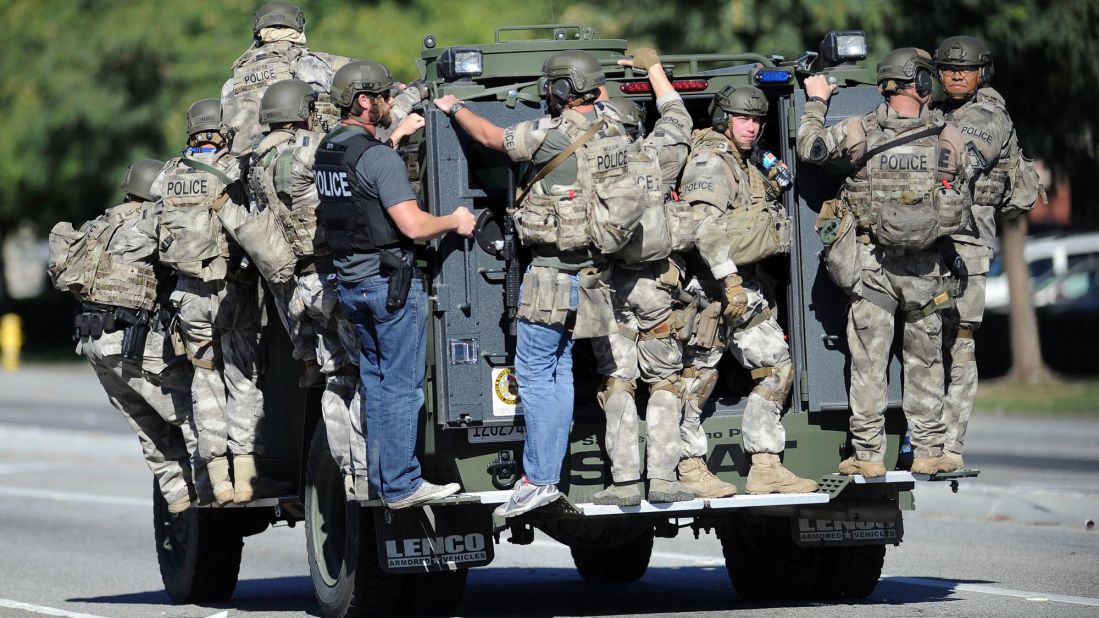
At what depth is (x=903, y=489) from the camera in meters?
8.62

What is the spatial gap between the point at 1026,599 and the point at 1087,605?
356 mm

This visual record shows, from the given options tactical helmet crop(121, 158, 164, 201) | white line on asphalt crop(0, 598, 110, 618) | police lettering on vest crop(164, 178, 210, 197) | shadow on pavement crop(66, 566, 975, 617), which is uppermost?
tactical helmet crop(121, 158, 164, 201)

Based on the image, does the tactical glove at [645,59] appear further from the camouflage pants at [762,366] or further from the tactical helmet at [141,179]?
the tactical helmet at [141,179]

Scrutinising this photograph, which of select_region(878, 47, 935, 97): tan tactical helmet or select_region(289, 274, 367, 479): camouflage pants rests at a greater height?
select_region(878, 47, 935, 97): tan tactical helmet

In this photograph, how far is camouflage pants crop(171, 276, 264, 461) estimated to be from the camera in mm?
9602

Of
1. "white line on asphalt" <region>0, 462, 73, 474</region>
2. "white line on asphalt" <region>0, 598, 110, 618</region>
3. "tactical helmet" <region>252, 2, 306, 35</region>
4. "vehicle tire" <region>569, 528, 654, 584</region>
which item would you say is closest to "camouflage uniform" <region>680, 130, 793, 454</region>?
"vehicle tire" <region>569, 528, 654, 584</region>

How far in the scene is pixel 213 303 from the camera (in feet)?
31.6

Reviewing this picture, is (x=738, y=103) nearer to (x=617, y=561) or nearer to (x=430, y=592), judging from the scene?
(x=430, y=592)

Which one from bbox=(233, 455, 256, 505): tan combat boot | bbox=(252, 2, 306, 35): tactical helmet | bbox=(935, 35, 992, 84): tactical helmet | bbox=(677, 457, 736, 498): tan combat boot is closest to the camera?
bbox=(677, 457, 736, 498): tan combat boot

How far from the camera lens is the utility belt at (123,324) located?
9.97 metres

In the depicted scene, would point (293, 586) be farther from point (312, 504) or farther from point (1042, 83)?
point (1042, 83)

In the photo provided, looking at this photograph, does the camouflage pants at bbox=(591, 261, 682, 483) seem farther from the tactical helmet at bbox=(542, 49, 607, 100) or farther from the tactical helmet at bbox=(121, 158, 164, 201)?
the tactical helmet at bbox=(121, 158, 164, 201)

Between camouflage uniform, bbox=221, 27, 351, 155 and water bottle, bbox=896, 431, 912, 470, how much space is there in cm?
353

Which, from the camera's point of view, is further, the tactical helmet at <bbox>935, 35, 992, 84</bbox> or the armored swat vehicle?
the tactical helmet at <bbox>935, 35, 992, 84</bbox>
